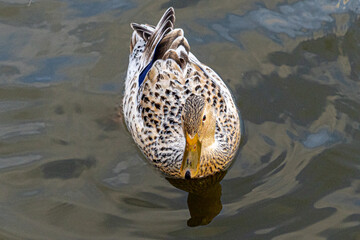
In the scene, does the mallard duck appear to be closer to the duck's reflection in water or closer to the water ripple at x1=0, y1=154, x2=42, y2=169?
the duck's reflection in water

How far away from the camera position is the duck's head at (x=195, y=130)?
655 centimetres

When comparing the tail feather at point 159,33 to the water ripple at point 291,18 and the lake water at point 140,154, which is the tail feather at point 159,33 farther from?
the water ripple at point 291,18

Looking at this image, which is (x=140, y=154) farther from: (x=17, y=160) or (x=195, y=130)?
(x=17, y=160)

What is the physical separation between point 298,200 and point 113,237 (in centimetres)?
200

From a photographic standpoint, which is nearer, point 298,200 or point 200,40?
point 298,200

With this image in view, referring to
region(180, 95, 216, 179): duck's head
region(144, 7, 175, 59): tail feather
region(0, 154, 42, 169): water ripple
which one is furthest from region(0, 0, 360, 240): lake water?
region(144, 7, 175, 59): tail feather

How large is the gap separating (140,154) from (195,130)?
1.15m

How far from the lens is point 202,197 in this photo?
23.2ft

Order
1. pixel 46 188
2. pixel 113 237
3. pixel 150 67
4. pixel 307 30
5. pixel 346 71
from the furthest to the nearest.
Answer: pixel 307 30, pixel 346 71, pixel 150 67, pixel 46 188, pixel 113 237

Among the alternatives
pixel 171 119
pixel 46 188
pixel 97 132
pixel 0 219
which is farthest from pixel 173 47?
pixel 0 219

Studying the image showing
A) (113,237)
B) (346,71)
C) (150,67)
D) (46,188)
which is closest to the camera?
(113,237)

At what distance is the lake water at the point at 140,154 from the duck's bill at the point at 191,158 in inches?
10.3

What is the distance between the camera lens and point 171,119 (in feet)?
23.4

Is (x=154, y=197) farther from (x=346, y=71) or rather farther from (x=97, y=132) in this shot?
(x=346, y=71)
